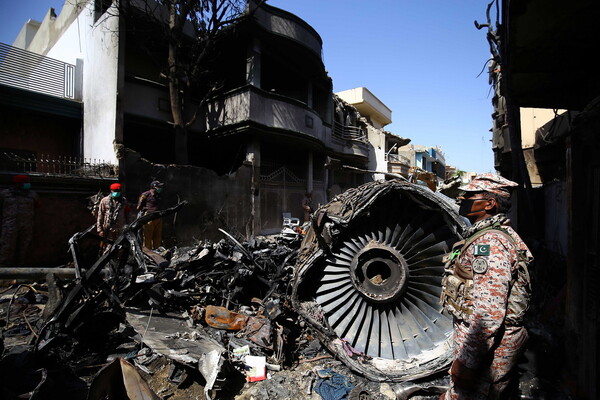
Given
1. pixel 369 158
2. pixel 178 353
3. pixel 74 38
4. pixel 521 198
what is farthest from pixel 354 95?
pixel 178 353

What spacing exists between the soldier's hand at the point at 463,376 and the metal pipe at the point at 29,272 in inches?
138

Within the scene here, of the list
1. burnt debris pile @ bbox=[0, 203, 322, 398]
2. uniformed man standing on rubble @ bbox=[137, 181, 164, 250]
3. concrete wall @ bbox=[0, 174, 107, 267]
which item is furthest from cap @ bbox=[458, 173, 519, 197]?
concrete wall @ bbox=[0, 174, 107, 267]

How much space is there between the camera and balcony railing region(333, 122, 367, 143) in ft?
55.0

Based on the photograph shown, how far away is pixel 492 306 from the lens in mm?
1772

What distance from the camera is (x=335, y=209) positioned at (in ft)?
11.5

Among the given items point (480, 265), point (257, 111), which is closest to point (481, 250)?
point (480, 265)

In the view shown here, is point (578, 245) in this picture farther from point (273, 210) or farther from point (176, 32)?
point (176, 32)

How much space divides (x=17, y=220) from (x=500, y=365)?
7.70m

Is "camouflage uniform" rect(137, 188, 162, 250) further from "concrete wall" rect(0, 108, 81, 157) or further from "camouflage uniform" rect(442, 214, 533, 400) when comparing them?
"camouflage uniform" rect(442, 214, 533, 400)

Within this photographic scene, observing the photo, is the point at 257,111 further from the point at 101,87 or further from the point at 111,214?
the point at 111,214

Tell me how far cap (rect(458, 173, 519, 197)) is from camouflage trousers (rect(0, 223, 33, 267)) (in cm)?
750

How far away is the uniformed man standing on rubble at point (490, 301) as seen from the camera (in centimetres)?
179

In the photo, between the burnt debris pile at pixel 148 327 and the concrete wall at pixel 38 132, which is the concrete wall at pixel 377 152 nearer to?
the concrete wall at pixel 38 132

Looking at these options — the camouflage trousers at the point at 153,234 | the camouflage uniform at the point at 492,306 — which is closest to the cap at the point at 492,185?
the camouflage uniform at the point at 492,306
